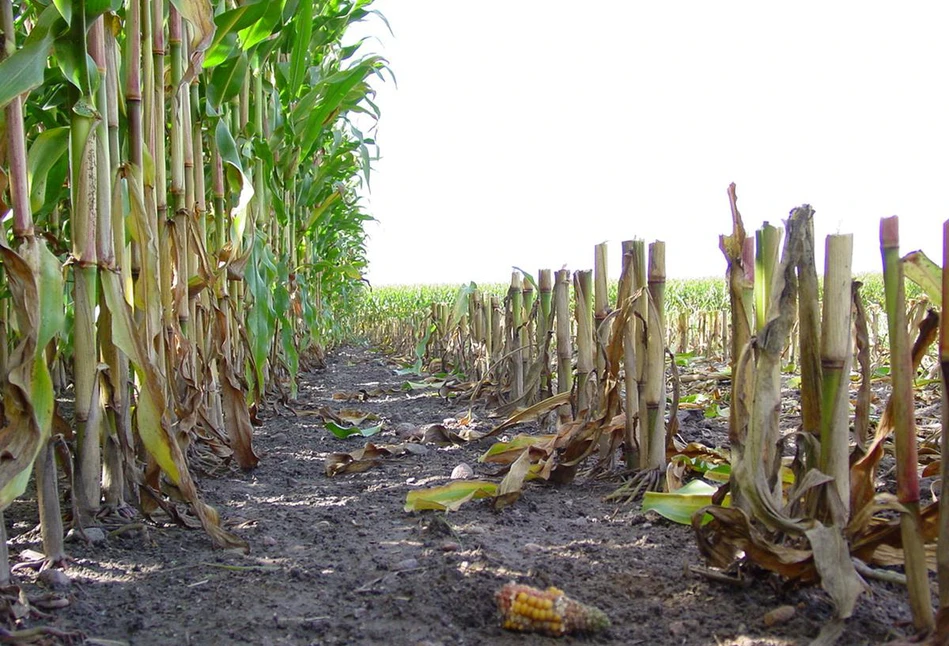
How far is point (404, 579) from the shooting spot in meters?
1.71

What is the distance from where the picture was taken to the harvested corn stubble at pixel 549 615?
4.64ft

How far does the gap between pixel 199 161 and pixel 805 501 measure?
257 centimetres

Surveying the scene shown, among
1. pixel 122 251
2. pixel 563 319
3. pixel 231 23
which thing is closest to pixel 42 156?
pixel 122 251

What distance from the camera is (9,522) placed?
7.02 ft

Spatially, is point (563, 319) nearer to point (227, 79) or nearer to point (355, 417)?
point (355, 417)

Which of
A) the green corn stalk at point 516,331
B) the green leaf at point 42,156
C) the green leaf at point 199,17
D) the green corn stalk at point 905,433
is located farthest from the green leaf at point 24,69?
the green corn stalk at point 516,331

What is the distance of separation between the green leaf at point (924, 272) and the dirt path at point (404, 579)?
23.4 inches

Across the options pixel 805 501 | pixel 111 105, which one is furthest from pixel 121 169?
pixel 805 501

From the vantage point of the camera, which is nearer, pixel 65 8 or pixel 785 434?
pixel 785 434

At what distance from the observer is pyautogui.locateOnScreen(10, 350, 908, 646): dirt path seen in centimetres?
144

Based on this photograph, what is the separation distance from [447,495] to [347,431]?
1.33 meters

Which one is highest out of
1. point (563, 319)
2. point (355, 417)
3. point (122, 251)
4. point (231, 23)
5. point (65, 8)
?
point (231, 23)

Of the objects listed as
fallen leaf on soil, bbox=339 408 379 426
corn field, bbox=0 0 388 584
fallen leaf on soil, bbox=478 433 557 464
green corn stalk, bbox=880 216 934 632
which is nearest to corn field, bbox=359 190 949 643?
green corn stalk, bbox=880 216 934 632

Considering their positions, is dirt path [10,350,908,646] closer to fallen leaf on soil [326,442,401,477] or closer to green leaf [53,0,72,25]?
fallen leaf on soil [326,442,401,477]
